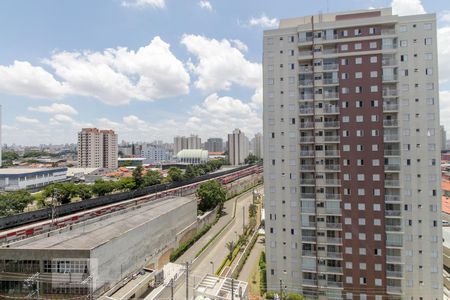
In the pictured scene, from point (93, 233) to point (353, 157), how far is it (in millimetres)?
28136

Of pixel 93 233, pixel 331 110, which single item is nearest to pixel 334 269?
pixel 331 110

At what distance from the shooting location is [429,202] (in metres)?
24.3

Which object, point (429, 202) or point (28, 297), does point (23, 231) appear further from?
point (429, 202)

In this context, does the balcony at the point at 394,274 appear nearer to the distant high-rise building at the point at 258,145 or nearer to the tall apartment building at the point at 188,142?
the distant high-rise building at the point at 258,145

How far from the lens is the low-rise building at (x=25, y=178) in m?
74.6

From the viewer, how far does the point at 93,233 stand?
89.9 ft

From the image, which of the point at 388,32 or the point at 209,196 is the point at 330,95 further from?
the point at 209,196

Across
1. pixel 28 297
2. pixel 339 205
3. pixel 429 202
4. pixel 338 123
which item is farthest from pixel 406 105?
pixel 28 297

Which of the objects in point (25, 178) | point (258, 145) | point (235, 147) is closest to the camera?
point (25, 178)

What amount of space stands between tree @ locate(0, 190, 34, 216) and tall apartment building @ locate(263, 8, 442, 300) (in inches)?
1702

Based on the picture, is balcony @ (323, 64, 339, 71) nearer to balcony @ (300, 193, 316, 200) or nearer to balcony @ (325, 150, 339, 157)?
balcony @ (325, 150, 339, 157)

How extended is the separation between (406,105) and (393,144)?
3.92 metres

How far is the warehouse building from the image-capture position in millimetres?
22234

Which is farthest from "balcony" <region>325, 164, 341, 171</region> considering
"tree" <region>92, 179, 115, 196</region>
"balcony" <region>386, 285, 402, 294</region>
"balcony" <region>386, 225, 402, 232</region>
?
"tree" <region>92, 179, 115, 196</region>
